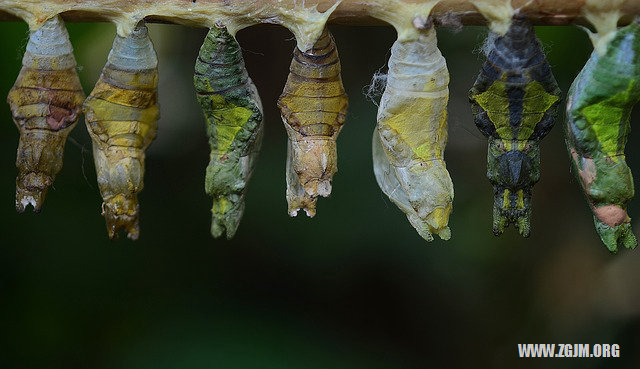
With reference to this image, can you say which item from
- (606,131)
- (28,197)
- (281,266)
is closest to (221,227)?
(28,197)

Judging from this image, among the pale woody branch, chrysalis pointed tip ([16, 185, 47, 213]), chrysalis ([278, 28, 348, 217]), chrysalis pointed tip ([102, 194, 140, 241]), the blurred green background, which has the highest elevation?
the pale woody branch

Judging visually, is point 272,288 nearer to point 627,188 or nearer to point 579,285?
point 579,285

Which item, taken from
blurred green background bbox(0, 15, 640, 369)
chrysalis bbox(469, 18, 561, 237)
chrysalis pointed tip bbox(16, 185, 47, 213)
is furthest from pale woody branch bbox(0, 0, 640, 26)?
blurred green background bbox(0, 15, 640, 369)

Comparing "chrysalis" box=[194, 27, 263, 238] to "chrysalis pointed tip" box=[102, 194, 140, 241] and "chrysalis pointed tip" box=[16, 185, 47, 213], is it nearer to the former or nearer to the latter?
"chrysalis pointed tip" box=[102, 194, 140, 241]

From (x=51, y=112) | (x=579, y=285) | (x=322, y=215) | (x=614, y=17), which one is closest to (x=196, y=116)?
(x=322, y=215)

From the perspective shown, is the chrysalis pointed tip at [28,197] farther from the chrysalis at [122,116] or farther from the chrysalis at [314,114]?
the chrysalis at [314,114]
